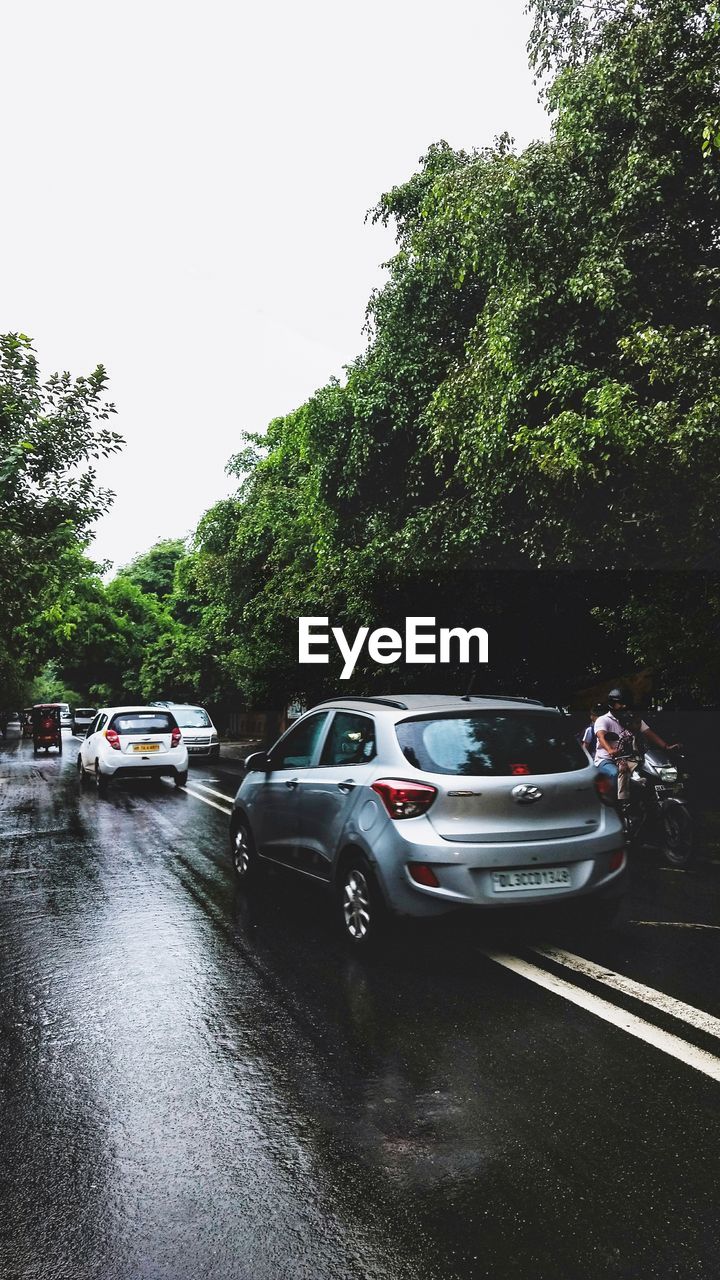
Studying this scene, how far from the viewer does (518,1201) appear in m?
3.34

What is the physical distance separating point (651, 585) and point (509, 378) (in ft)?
10.5

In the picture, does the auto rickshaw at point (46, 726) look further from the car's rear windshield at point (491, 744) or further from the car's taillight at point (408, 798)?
the car's taillight at point (408, 798)

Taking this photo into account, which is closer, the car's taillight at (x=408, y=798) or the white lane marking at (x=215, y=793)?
the car's taillight at (x=408, y=798)

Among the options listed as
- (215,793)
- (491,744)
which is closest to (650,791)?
(491,744)

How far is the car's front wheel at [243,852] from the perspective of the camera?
8820mm

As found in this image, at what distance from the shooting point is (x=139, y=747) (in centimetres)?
1980

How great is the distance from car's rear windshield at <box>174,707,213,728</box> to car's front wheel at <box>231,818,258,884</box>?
799 inches

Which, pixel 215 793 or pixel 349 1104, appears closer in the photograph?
pixel 349 1104

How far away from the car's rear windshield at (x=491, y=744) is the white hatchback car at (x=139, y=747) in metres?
14.0

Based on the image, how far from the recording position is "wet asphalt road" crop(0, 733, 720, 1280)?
123 inches

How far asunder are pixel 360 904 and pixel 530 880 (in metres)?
1.13

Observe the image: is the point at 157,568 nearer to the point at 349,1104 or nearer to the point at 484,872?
the point at 484,872

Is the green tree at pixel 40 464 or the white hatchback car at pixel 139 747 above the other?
the green tree at pixel 40 464

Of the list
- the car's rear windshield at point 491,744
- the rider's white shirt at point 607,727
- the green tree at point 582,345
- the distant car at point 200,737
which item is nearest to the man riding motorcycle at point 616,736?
the rider's white shirt at point 607,727
